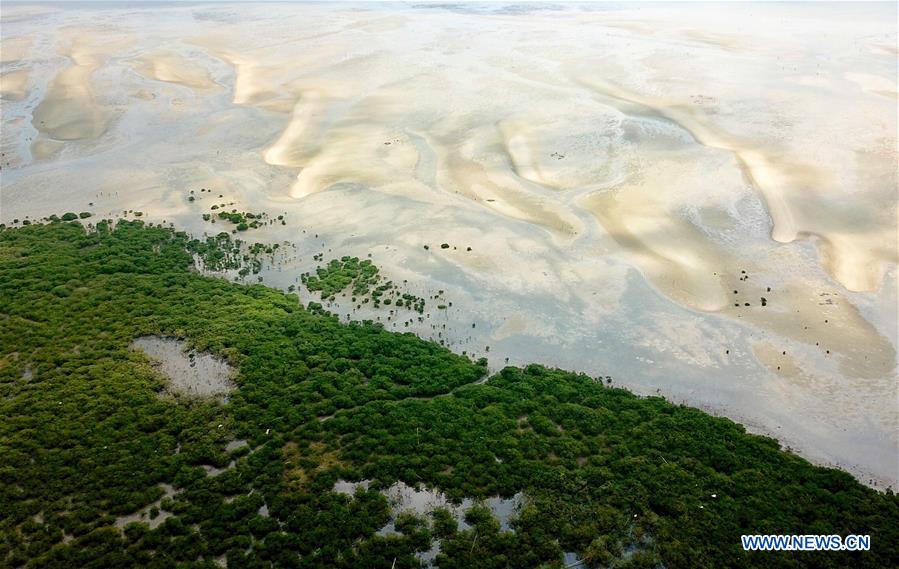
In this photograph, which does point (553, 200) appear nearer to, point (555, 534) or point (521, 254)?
point (521, 254)

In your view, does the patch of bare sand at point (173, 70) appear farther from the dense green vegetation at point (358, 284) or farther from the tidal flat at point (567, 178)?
the dense green vegetation at point (358, 284)

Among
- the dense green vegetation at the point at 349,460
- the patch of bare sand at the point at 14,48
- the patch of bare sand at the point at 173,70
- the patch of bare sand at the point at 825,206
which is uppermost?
the patch of bare sand at the point at 825,206

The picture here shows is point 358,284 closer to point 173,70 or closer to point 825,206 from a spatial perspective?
point 825,206

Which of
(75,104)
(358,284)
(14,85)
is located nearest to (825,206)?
(358,284)

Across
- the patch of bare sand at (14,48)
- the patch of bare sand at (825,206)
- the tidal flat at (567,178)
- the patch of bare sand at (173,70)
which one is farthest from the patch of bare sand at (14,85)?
the patch of bare sand at (825,206)

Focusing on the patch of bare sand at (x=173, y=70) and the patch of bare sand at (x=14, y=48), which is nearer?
the patch of bare sand at (x=173, y=70)

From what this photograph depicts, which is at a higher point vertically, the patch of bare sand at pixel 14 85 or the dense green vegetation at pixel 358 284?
the patch of bare sand at pixel 14 85
